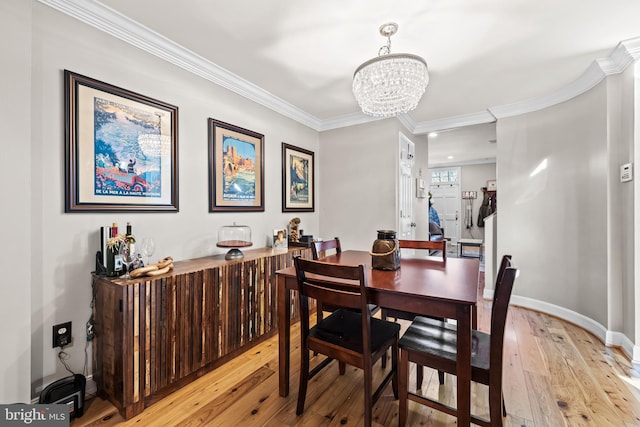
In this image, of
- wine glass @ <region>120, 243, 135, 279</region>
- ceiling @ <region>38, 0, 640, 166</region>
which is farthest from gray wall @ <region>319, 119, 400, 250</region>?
wine glass @ <region>120, 243, 135, 279</region>

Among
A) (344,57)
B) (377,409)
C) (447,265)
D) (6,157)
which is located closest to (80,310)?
(6,157)

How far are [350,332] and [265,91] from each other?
8.50ft

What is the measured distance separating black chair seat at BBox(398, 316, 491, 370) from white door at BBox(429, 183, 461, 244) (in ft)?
22.8

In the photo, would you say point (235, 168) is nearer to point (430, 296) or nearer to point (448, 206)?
point (430, 296)

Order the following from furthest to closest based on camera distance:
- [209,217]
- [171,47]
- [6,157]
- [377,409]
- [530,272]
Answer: [530,272]
[209,217]
[171,47]
[377,409]
[6,157]

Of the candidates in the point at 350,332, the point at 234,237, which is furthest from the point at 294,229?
the point at 350,332

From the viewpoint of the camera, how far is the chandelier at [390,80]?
5.72 ft

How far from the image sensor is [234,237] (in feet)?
8.71

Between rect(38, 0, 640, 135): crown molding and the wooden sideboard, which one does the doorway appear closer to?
rect(38, 0, 640, 135): crown molding

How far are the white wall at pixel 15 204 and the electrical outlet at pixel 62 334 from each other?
0.14 metres

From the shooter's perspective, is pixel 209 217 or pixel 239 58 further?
pixel 209 217

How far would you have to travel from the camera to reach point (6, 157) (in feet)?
4.67

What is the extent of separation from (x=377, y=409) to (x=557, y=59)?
3.17 m

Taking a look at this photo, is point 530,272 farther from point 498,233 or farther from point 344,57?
point 344,57
